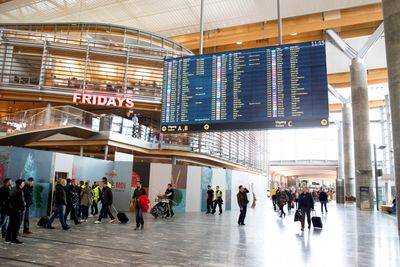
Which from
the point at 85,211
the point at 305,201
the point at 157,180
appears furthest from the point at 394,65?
the point at 157,180

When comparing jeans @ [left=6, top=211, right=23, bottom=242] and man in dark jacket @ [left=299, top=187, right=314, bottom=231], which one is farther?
man in dark jacket @ [left=299, top=187, right=314, bottom=231]

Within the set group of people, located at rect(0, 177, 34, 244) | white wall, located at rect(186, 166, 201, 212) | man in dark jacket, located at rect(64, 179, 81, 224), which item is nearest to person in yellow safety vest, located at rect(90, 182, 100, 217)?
man in dark jacket, located at rect(64, 179, 81, 224)

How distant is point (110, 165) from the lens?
17062 mm

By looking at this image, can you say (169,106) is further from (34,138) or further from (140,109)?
(140,109)

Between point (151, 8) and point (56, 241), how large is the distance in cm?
2432

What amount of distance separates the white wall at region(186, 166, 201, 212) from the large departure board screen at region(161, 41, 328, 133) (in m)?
8.90

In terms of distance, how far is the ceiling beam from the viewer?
27.1 metres

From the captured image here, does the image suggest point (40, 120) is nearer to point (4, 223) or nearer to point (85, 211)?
point (85, 211)

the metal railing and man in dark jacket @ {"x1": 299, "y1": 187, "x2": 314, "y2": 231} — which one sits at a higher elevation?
the metal railing

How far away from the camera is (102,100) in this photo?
890 inches

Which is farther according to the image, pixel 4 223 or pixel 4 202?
pixel 4 223

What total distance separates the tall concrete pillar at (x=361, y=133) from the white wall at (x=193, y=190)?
14500 millimetres

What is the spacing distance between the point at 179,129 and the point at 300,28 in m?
22.7

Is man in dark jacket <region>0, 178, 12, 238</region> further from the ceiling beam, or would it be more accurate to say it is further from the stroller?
the ceiling beam
